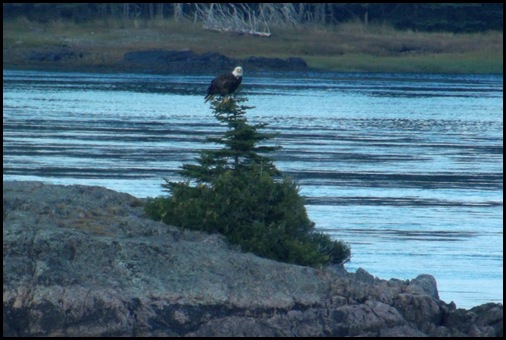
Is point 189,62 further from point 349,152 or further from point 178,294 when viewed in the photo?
point 178,294

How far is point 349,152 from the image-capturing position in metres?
24.9

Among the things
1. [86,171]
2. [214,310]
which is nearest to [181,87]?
[86,171]

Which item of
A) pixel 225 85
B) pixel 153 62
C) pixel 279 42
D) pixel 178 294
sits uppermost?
pixel 225 85

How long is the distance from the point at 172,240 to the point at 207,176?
1855 millimetres

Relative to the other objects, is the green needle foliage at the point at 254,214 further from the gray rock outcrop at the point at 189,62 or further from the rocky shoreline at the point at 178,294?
the gray rock outcrop at the point at 189,62

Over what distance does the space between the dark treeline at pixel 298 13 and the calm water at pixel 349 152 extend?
14.8m

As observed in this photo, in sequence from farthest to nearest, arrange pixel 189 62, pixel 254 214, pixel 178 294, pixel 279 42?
pixel 279 42, pixel 189 62, pixel 254 214, pixel 178 294

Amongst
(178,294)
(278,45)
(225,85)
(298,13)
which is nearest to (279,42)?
(278,45)

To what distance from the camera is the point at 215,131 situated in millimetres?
28641

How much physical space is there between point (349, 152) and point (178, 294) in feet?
50.4

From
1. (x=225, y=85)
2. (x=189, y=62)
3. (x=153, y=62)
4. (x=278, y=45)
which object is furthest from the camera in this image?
(x=278, y=45)

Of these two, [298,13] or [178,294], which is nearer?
[178,294]

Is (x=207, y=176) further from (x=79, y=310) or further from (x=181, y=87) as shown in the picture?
(x=181, y=87)

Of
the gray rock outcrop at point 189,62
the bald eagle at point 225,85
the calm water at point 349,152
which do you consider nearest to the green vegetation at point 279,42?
the gray rock outcrop at point 189,62
